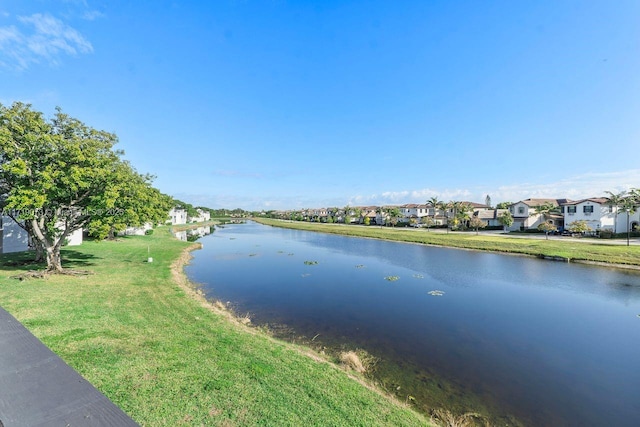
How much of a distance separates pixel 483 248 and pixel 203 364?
42114 mm

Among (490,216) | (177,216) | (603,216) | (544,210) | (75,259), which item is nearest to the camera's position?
(75,259)

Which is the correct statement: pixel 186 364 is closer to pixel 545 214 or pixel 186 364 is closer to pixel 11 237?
pixel 11 237

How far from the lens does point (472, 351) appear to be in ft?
39.0

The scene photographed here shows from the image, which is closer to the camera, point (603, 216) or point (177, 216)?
point (603, 216)

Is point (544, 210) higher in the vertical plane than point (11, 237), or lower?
higher

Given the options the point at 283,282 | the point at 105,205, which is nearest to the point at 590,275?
the point at 283,282

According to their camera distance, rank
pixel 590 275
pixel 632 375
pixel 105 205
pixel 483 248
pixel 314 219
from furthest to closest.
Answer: pixel 314 219 → pixel 483 248 → pixel 590 275 → pixel 105 205 → pixel 632 375

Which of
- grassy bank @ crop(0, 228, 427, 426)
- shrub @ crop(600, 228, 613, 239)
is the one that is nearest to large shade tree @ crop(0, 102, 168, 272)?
grassy bank @ crop(0, 228, 427, 426)

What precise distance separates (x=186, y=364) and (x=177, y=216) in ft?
297

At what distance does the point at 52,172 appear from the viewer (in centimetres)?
1452

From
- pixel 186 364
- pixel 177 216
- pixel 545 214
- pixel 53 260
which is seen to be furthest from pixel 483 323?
pixel 177 216

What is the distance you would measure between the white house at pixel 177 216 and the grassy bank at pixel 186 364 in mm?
74846

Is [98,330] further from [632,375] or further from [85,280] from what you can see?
[632,375]

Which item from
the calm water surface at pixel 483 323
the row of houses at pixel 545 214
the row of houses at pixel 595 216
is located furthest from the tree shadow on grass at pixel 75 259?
the row of houses at pixel 595 216
